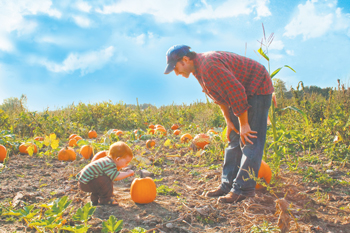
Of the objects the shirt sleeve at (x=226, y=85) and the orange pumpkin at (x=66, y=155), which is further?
the orange pumpkin at (x=66, y=155)

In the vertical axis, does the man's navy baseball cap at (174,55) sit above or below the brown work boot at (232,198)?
above

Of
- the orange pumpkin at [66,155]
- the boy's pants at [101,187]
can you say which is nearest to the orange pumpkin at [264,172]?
the boy's pants at [101,187]

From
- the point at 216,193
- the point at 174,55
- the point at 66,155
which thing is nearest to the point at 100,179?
the point at 216,193

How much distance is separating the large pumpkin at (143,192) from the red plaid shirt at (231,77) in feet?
3.54

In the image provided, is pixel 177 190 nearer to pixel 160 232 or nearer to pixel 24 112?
pixel 160 232

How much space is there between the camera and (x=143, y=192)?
7.95 ft

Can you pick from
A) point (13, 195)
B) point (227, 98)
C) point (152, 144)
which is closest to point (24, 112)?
point (152, 144)

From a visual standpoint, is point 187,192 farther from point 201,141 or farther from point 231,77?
point 201,141

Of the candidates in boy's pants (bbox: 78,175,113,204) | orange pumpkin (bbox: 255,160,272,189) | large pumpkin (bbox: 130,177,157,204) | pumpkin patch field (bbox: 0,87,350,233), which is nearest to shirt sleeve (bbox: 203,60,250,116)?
pumpkin patch field (bbox: 0,87,350,233)

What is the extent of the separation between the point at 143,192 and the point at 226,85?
126 cm

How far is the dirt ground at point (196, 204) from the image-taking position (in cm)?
201

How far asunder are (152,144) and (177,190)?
2143 millimetres

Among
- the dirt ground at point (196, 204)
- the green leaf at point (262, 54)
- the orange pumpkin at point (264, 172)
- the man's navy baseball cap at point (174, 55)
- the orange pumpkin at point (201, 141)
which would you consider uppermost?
the green leaf at point (262, 54)

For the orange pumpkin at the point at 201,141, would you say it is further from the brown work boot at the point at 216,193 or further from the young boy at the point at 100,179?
the young boy at the point at 100,179
